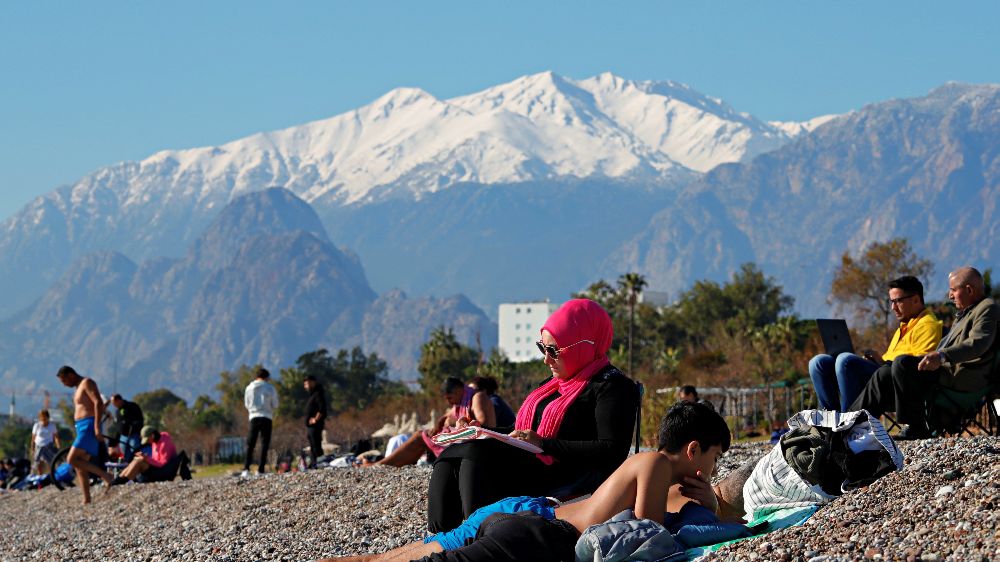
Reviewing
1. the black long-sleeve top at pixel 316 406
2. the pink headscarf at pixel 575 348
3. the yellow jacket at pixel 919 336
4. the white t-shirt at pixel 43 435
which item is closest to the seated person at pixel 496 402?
the yellow jacket at pixel 919 336

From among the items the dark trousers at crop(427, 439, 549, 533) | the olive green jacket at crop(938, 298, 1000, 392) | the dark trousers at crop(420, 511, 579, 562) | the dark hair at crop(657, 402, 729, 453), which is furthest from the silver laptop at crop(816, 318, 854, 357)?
the dark trousers at crop(420, 511, 579, 562)

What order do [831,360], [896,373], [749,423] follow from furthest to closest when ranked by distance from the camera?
[749,423] < [831,360] < [896,373]

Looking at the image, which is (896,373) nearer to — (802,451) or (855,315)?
(802,451)

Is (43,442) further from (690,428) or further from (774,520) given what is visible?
(690,428)

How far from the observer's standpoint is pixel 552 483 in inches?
261

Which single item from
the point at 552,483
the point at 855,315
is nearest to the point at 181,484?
the point at 552,483

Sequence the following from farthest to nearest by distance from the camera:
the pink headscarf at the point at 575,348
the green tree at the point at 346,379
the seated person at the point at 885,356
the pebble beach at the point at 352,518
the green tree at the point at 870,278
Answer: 1. the green tree at the point at 346,379
2. the green tree at the point at 870,278
3. the seated person at the point at 885,356
4. the pink headscarf at the point at 575,348
5. the pebble beach at the point at 352,518

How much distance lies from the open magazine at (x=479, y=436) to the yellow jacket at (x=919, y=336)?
3.85 metres

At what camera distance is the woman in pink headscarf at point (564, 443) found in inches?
255

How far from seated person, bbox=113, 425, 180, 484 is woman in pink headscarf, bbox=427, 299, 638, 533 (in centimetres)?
1216

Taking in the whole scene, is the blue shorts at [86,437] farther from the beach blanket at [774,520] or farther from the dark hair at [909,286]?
the beach blanket at [774,520]

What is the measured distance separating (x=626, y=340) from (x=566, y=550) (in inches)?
4094

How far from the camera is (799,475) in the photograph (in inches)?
268

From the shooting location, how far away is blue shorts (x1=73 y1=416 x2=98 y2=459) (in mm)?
15711
